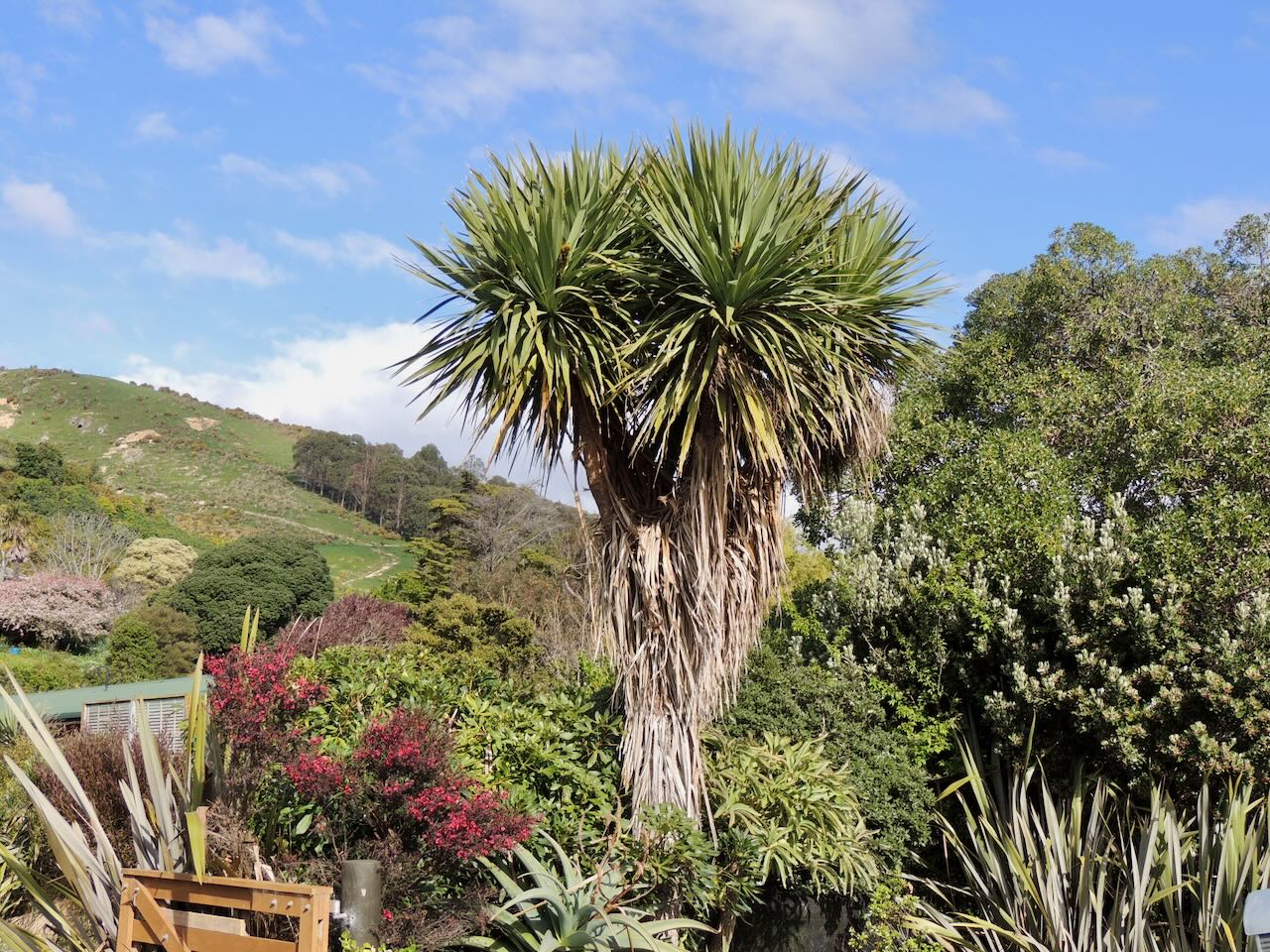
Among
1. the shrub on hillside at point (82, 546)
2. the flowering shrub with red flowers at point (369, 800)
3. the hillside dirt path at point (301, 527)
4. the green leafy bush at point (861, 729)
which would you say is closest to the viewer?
the flowering shrub with red flowers at point (369, 800)

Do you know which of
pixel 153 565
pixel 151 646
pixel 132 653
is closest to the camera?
pixel 132 653

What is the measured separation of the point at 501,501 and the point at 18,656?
14.1 meters

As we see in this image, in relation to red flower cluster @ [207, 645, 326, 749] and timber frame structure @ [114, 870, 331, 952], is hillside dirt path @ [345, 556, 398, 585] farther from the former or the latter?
timber frame structure @ [114, 870, 331, 952]

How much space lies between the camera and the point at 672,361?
583 cm

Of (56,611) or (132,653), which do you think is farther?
(56,611)

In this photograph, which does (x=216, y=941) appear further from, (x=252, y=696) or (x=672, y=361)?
(x=672, y=361)

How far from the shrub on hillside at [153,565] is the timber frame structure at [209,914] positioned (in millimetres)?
30361

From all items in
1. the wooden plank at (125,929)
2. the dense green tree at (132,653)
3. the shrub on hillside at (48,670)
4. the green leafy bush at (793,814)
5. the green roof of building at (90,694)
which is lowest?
the shrub on hillside at (48,670)

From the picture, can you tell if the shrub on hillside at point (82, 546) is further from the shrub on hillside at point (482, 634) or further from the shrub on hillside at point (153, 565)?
the shrub on hillside at point (482, 634)

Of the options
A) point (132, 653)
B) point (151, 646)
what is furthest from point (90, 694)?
point (151, 646)

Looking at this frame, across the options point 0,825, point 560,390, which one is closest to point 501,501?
point 0,825

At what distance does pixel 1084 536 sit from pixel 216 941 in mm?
6777

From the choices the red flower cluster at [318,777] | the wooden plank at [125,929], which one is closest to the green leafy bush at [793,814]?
the red flower cluster at [318,777]

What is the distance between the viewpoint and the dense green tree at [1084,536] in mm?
7129
